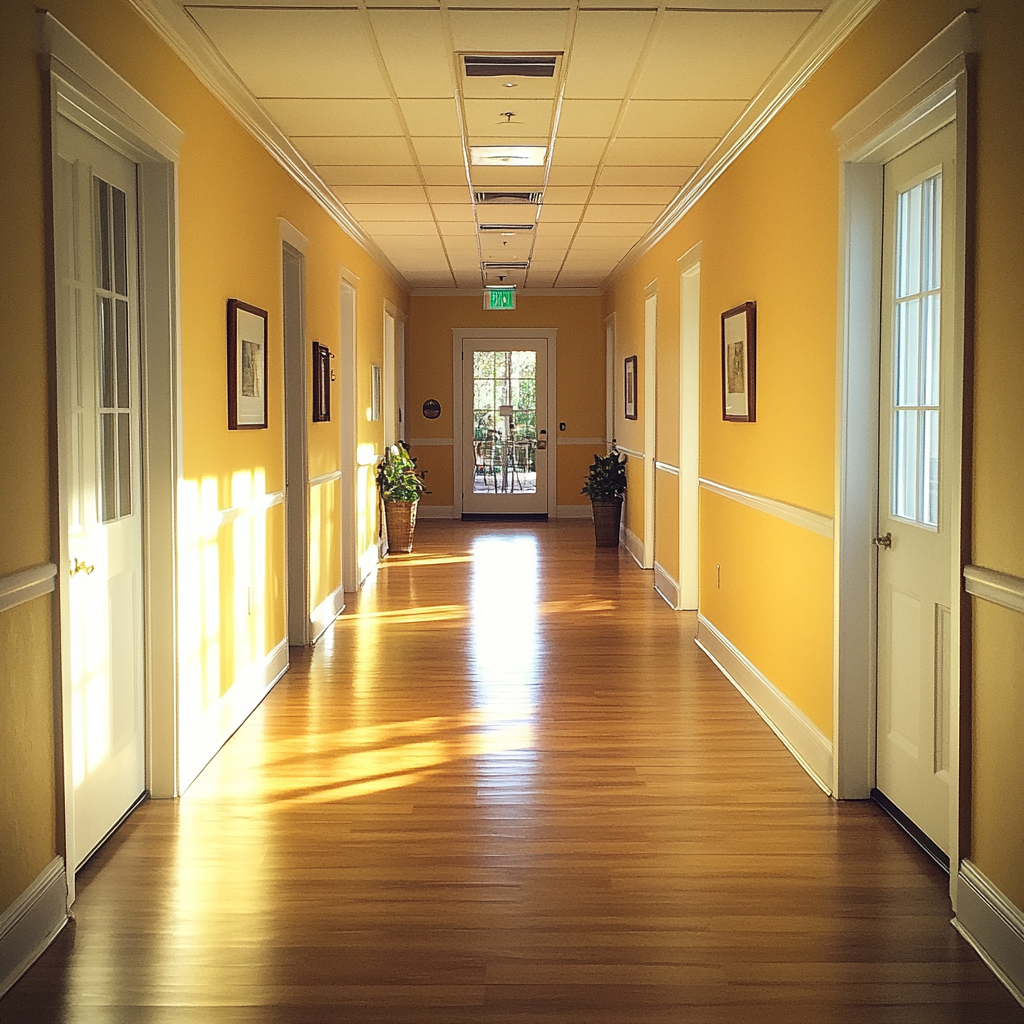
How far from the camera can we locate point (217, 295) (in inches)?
197

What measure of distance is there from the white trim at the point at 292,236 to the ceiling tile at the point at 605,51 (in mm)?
1925

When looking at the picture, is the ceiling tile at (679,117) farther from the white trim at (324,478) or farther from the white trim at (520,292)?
the white trim at (520,292)

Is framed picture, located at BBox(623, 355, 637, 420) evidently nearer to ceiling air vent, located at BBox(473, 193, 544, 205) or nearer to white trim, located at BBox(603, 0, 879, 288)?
white trim, located at BBox(603, 0, 879, 288)

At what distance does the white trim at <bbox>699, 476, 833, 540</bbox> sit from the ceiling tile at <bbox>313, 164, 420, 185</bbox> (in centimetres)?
258

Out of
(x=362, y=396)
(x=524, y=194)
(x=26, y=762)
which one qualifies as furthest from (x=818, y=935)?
(x=362, y=396)

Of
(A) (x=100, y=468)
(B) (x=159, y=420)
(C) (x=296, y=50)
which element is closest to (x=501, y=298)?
(C) (x=296, y=50)

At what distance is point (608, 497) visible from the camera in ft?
40.0

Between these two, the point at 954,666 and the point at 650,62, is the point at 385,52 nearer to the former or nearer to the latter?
the point at 650,62

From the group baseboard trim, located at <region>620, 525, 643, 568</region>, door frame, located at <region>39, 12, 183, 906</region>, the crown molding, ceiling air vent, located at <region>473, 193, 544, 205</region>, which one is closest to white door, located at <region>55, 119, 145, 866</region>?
door frame, located at <region>39, 12, 183, 906</region>

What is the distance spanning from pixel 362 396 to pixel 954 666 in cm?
713

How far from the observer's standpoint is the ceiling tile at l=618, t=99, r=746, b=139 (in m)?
5.33

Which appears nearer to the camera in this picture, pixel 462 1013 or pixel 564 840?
pixel 462 1013

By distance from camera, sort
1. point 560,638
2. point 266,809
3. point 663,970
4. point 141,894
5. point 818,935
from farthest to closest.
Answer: point 560,638 → point 266,809 → point 141,894 → point 818,935 → point 663,970

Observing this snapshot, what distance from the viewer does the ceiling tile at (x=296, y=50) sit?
163 inches
